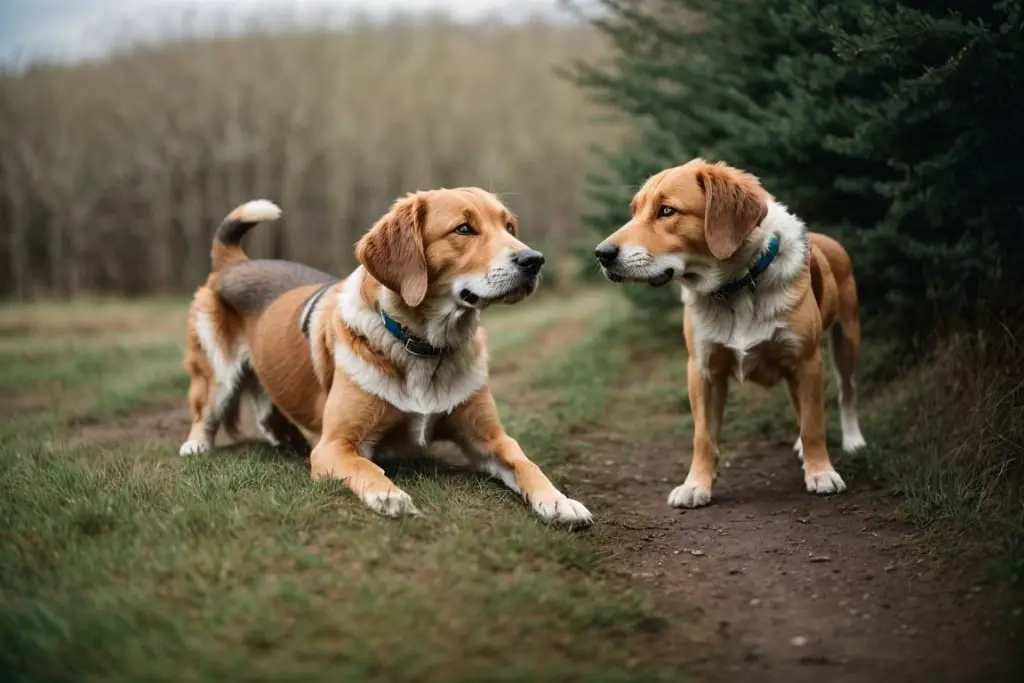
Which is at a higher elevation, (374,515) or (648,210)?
(648,210)

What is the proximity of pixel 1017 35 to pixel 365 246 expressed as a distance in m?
3.48

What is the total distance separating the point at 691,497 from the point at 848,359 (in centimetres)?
169

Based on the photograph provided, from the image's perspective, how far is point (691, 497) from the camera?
5000 mm

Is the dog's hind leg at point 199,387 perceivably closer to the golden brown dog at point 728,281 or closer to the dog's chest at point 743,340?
the golden brown dog at point 728,281

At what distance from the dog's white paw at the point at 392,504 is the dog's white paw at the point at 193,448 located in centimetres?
208

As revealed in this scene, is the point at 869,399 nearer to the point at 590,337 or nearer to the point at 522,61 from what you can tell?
the point at 590,337

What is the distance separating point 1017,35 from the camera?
467cm

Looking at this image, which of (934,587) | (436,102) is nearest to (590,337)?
(934,587)

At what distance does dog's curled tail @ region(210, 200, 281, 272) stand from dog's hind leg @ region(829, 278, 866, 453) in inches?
155

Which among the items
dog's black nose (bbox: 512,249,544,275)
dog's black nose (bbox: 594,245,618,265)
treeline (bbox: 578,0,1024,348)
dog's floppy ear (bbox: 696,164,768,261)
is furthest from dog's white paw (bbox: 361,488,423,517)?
treeline (bbox: 578,0,1024,348)

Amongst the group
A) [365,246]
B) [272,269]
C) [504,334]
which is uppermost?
[365,246]

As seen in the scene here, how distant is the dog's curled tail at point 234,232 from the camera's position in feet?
21.4

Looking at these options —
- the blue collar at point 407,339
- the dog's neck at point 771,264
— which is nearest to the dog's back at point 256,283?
the blue collar at point 407,339

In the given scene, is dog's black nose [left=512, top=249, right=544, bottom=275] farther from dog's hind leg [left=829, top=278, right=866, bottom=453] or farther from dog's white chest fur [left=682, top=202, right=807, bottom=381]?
dog's hind leg [left=829, top=278, right=866, bottom=453]
